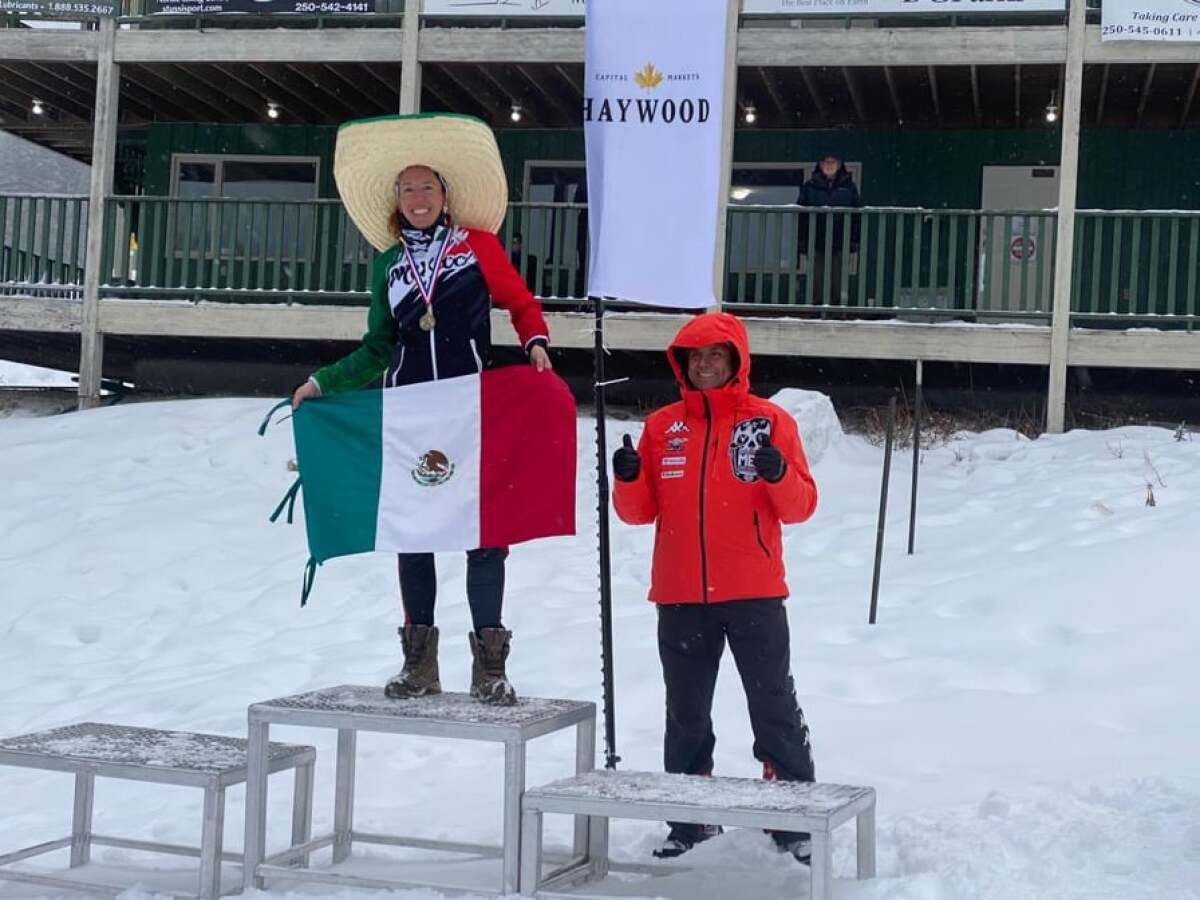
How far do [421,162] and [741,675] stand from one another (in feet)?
6.21

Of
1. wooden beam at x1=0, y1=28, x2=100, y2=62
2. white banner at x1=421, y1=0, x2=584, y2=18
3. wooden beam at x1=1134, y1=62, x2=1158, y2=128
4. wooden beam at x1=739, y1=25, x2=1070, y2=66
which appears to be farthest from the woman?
wooden beam at x1=0, y1=28, x2=100, y2=62

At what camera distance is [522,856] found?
418 centimetres

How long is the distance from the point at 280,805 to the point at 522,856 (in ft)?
5.74

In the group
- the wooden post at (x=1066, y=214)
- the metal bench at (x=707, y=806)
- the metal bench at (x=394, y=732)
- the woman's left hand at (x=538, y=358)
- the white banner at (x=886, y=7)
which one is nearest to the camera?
the metal bench at (x=707, y=806)

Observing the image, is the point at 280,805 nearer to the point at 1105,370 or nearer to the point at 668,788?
the point at 668,788

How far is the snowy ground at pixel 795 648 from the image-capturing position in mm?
4793

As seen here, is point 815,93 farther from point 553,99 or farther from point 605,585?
point 605,585

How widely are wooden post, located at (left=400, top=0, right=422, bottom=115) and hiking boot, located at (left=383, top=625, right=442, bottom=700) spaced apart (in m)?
9.53

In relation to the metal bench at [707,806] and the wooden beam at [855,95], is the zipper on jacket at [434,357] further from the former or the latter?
the wooden beam at [855,95]

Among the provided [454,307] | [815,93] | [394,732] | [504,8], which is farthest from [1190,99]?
[394,732]

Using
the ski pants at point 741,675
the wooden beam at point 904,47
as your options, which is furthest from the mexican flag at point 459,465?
the wooden beam at point 904,47

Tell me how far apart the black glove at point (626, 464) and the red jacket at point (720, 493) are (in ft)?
0.12

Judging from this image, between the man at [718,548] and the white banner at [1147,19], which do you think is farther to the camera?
the white banner at [1147,19]

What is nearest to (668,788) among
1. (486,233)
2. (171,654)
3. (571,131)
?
(486,233)
